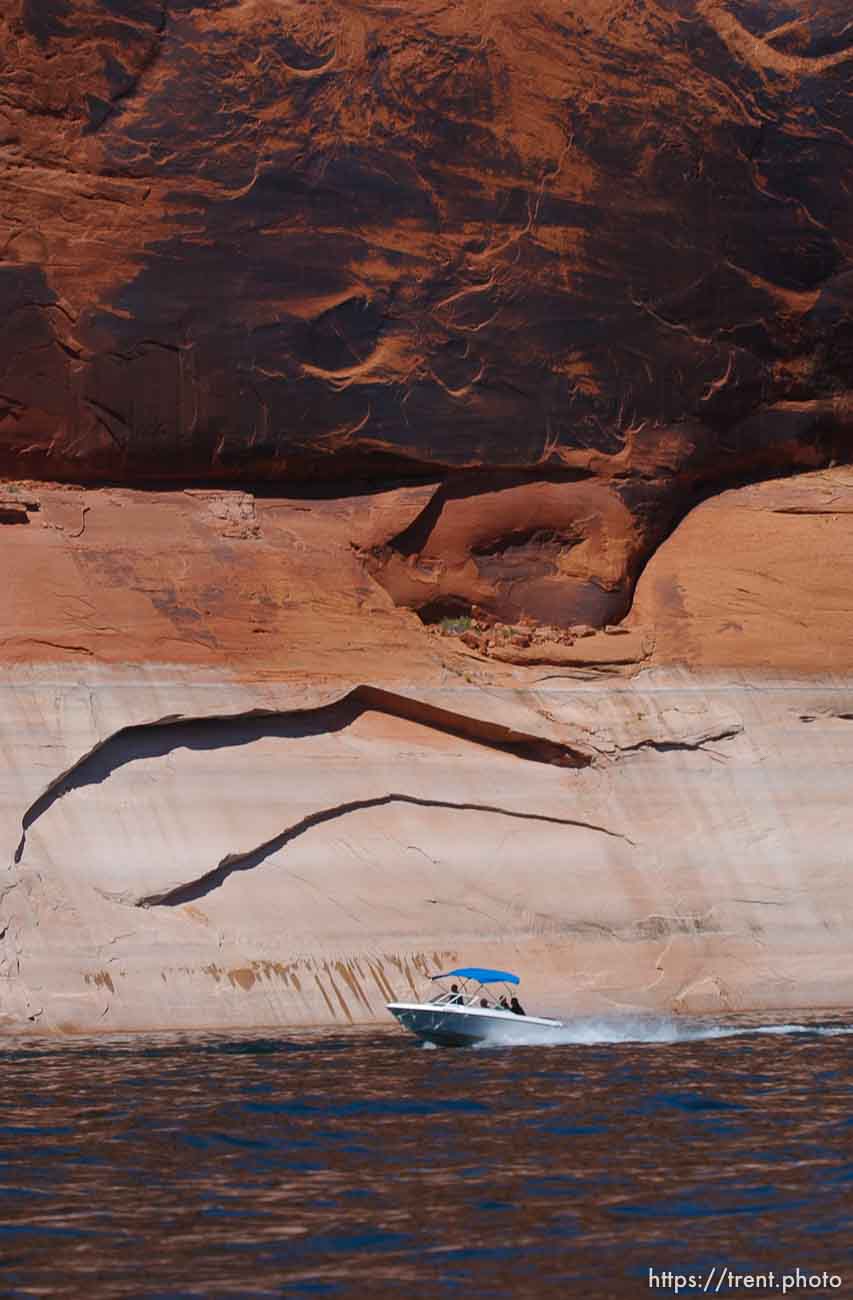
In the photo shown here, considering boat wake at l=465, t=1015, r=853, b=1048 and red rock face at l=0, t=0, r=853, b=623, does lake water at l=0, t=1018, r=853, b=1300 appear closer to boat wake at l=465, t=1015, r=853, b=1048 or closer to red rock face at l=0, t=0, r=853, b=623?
boat wake at l=465, t=1015, r=853, b=1048

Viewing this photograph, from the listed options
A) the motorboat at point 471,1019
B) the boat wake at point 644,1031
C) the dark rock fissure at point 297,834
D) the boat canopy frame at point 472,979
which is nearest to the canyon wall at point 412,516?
the dark rock fissure at point 297,834

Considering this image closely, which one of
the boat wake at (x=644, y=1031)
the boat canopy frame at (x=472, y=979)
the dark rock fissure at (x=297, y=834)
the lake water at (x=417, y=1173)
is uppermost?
the lake water at (x=417, y=1173)

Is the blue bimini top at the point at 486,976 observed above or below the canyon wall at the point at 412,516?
below

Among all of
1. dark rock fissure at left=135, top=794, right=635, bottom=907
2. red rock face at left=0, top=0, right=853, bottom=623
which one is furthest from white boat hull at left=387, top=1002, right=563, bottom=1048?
red rock face at left=0, top=0, right=853, bottom=623

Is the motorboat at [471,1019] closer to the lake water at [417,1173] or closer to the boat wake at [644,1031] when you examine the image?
the boat wake at [644,1031]

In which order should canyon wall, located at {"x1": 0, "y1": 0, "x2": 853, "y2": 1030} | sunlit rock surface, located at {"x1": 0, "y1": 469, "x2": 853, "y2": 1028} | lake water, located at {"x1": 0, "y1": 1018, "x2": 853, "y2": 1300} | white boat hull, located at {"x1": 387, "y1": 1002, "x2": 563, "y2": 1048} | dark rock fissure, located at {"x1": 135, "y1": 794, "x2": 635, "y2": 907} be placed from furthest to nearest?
canyon wall, located at {"x1": 0, "y1": 0, "x2": 853, "y2": 1030}, dark rock fissure, located at {"x1": 135, "y1": 794, "x2": 635, "y2": 907}, sunlit rock surface, located at {"x1": 0, "y1": 469, "x2": 853, "y2": 1028}, white boat hull, located at {"x1": 387, "y1": 1002, "x2": 563, "y2": 1048}, lake water, located at {"x1": 0, "y1": 1018, "x2": 853, "y2": 1300}

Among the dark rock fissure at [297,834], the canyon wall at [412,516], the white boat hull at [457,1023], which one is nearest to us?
the white boat hull at [457,1023]

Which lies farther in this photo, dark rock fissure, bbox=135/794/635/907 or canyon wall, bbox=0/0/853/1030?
canyon wall, bbox=0/0/853/1030

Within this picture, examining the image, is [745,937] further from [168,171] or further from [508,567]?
[168,171]
